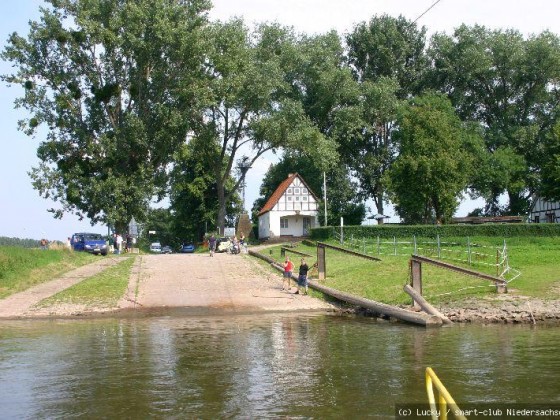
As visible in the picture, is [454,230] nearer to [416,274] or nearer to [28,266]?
[416,274]

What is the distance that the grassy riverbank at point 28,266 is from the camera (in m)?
32.9

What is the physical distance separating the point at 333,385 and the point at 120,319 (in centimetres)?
1435

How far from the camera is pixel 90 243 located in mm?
55156

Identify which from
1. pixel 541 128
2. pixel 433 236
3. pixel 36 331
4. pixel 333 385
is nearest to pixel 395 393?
pixel 333 385

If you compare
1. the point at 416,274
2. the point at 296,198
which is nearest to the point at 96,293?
the point at 416,274

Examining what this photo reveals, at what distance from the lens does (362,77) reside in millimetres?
78750

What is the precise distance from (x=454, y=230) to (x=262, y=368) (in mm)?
42658

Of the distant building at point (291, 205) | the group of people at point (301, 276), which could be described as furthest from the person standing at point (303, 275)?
the distant building at point (291, 205)

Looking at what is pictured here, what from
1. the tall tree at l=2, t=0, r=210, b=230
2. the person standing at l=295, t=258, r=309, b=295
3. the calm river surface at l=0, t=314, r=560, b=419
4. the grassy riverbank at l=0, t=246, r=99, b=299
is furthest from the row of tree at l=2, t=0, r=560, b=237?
the calm river surface at l=0, t=314, r=560, b=419

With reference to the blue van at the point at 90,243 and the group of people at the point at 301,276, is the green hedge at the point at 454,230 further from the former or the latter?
the group of people at the point at 301,276

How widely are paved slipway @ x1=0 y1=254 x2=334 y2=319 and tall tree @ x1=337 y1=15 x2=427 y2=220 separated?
37286 millimetres

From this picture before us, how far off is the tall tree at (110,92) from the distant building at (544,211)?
134 ft

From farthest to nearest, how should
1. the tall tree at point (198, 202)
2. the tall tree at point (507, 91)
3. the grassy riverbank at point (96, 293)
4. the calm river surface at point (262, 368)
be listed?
1. the tall tree at point (198, 202)
2. the tall tree at point (507, 91)
3. the grassy riverbank at point (96, 293)
4. the calm river surface at point (262, 368)

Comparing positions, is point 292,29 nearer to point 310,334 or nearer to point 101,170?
point 101,170
